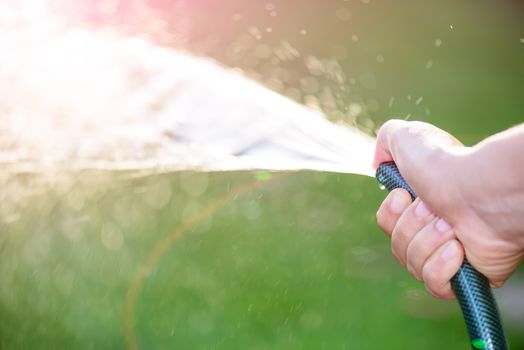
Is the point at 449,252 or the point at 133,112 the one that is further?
the point at 133,112

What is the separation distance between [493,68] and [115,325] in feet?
8.88

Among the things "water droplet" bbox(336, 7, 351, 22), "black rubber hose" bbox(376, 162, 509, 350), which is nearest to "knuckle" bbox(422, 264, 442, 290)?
"black rubber hose" bbox(376, 162, 509, 350)

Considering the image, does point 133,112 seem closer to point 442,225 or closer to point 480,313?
point 442,225

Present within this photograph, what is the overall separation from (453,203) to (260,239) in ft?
6.88

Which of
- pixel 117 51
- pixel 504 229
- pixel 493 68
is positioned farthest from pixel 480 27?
pixel 504 229

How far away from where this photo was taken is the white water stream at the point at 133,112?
2.09 metres

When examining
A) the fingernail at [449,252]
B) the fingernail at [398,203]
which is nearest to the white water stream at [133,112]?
the fingernail at [398,203]

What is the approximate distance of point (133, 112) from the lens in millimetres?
3699

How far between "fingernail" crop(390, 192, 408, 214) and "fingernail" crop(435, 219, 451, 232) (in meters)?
0.07

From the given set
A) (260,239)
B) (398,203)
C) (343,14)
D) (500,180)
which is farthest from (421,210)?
(343,14)

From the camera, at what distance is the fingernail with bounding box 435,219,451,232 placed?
1190mm

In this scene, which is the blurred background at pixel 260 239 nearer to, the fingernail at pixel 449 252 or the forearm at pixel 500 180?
the fingernail at pixel 449 252

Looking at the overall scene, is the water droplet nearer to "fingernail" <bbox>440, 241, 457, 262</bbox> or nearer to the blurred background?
the blurred background

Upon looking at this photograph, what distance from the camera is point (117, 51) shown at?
450cm
